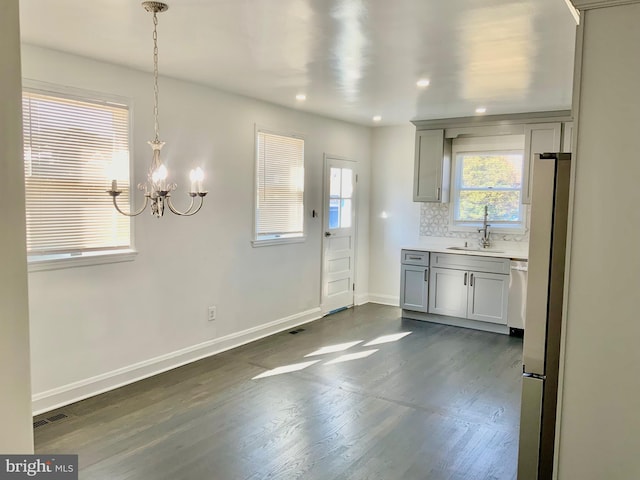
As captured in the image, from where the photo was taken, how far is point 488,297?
5.58 meters

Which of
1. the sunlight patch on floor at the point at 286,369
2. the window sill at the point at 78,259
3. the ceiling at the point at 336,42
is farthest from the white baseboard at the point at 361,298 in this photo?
the window sill at the point at 78,259

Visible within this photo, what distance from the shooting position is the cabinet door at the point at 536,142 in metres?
5.32

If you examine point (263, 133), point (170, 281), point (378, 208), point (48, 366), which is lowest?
point (48, 366)

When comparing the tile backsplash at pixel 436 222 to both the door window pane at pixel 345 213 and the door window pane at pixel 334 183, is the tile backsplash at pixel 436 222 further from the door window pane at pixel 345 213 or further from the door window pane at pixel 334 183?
the door window pane at pixel 334 183

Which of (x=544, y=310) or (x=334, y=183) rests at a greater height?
(x=334, y=183)

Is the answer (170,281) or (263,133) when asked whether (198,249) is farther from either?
(263,133)

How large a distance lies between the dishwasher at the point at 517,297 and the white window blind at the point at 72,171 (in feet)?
13.0

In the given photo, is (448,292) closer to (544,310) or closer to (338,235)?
(338,235)

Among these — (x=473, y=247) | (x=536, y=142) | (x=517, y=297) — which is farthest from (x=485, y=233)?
(x=536, y=142)

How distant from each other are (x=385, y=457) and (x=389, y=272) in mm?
4195

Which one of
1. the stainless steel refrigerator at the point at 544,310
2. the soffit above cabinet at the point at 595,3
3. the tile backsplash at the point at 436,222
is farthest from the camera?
the tile backsplash at the point at 436,222

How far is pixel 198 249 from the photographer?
14.4 ft

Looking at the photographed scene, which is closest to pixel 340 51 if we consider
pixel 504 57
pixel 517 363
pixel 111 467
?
pixel 504 57

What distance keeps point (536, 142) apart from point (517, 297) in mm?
1734
